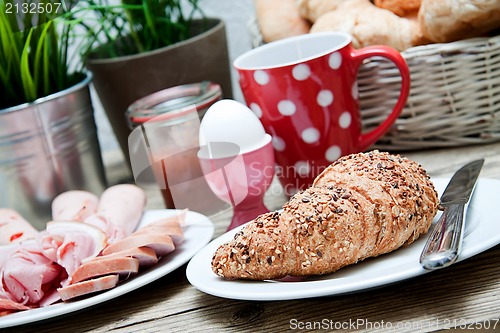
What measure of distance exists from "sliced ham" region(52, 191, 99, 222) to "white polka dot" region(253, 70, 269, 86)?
0.86ft

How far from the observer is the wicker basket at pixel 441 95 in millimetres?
889

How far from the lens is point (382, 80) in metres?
0.94

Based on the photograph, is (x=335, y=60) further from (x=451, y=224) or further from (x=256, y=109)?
(x=451, y=224)

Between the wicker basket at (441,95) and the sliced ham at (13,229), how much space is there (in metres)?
0.49

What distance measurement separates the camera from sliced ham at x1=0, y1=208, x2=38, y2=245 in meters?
0.79

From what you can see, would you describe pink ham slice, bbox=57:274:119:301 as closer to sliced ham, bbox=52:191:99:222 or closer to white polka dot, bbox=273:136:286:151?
A: sliced ham, bbox=52:191:99:222

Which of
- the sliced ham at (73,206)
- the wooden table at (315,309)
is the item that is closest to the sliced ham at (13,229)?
the sliced ham at (73,206)

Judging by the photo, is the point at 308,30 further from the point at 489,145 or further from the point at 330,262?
the point at 330,262

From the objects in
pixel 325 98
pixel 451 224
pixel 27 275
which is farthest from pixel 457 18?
pixel 27 275

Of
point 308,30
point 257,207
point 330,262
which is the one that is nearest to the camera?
point 330,262

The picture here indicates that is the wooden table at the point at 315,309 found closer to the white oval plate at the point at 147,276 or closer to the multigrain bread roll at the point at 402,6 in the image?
the white oval plate at the point at 147,276

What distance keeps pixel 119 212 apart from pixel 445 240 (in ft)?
1.33

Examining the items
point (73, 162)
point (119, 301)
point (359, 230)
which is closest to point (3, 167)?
point (73, 162)

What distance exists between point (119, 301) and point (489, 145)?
56cm
